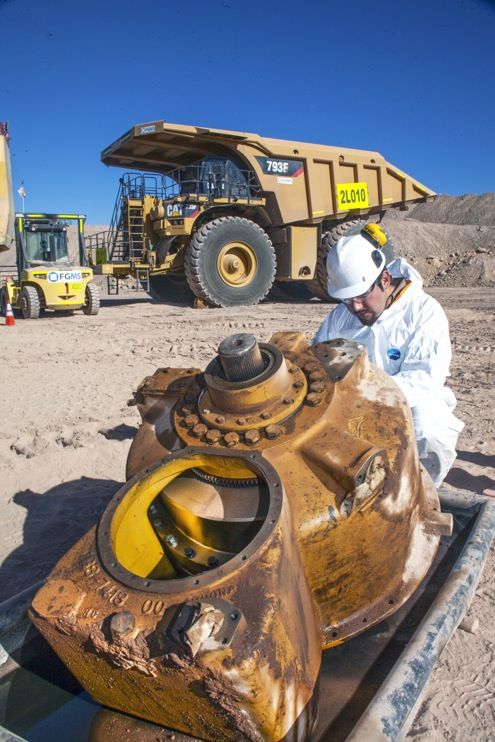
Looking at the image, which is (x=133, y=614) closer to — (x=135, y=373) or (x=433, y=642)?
(x=433, y=642)

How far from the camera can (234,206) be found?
11422 millimetres

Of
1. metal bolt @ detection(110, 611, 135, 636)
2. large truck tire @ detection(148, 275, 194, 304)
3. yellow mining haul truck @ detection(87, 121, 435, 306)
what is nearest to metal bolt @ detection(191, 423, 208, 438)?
metal bolt @ detection(110, 611, 135, 636)

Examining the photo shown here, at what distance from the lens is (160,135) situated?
1089 cm

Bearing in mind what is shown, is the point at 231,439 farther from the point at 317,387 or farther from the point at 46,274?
the point at 46,274

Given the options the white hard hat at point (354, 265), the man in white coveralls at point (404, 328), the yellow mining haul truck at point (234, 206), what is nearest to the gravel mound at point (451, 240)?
the yellow mining haul truck at point (234, 206)

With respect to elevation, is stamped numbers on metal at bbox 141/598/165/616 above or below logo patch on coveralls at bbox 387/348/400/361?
below

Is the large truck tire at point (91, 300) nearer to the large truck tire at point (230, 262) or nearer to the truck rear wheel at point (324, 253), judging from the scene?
the large truck tire at point (230, 262)

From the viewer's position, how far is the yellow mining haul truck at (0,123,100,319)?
10.7 m

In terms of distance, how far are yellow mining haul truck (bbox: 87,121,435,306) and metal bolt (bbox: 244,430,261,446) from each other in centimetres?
908

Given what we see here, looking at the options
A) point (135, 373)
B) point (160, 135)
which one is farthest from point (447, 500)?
point (160, 135)

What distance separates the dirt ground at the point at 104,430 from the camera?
2.11 metres

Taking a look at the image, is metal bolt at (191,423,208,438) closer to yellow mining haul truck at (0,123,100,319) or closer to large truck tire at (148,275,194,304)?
yellow mining haul truck at (0,123,100,319)

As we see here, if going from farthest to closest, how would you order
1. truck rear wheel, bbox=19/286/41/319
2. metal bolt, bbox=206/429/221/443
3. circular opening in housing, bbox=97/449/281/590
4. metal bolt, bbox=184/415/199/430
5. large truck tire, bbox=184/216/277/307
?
1. large truck tire, bbox=184/216/277/307
2. truck rear wheel, bbox=19/286/41/319
3. metal bolt, bbox=184/415/199/430
4. metal bolt, bbox=206/429/221/443
5. circular opening in housing, bbox=97/449/281/590

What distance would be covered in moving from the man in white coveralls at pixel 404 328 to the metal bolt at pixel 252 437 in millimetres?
997
